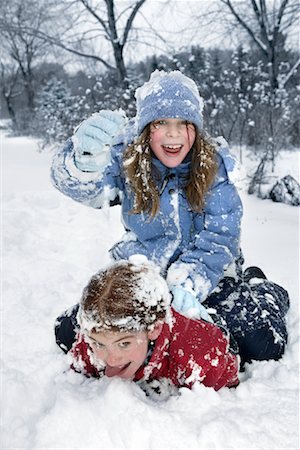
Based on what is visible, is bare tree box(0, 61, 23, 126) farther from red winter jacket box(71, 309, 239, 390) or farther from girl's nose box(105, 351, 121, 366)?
girl's nose box(105, 351, 121, 366)

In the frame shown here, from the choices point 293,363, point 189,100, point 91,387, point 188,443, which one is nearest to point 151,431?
point 188,443

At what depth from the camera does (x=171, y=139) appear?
1.80 metres

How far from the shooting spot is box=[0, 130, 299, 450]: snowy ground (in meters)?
1.25

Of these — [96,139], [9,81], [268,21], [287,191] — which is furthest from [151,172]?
[9,81]

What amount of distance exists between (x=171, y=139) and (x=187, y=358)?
2.66ft

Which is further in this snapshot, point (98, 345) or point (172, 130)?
point (172, 130)

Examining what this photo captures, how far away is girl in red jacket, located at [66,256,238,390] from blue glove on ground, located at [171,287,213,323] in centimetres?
4

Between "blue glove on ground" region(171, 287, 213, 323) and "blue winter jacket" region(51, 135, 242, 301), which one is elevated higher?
"blue winter jacket" region(51, 135, 242, 301)

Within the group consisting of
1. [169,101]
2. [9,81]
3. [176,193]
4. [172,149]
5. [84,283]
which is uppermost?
[9,81]

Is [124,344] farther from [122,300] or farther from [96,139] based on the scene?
[96,139]

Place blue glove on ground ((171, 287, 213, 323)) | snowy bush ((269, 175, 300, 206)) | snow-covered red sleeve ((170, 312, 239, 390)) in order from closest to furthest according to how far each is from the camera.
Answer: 1. snow-covered red sleeve ((170, 312, 239, 390))
2. blue glove on ground ((171, 287, 213, 323))
3. snowy bush ((269, 175, 300, 206))

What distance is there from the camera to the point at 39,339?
208 centimetres

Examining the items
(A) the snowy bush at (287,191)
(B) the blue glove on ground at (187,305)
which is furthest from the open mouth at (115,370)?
(A) the snowy bush at (287,191)

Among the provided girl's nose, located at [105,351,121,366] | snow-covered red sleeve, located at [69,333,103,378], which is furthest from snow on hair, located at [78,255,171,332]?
snow-covered red sleeve, located at [69,333,103,378]
